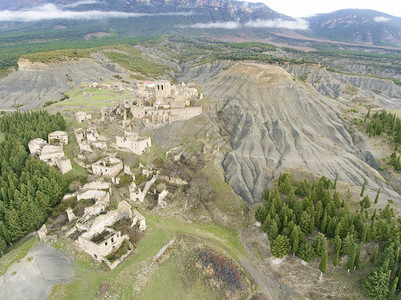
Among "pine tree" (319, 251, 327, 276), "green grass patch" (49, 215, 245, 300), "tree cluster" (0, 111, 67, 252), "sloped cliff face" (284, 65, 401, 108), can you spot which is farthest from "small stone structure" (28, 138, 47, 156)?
"sloped cliff face" (284, 65, 401, 108)

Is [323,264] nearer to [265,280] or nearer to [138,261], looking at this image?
[265,280]

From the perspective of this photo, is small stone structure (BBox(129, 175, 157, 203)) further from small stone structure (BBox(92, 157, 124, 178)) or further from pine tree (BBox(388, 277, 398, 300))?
pine tree (BBox(388, 277, 398, 300))

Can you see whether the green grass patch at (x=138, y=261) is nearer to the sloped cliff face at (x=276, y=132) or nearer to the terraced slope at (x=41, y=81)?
the sloped cliff face at (x=276, y=132)

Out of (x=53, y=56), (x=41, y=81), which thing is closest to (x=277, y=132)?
(x=41, y=81)

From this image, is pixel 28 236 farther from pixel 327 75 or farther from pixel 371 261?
pixel 327 75

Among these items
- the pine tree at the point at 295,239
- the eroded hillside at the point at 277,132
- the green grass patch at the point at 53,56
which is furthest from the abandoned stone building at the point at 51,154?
the green grass patch at the point at 53,56

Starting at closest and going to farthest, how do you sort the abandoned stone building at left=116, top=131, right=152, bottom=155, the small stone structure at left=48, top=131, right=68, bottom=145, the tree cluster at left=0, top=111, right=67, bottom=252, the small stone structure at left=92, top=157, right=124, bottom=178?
the tree cluster at left=0, top=111, right=67, bottom=252 < the small stone structure at left=92, top=157, right=124, bottom=178 < the abandoned stone building at left=116, top=131, right=152, bottom=155 < the small stone structure at left=48, top=131, right=68, bottom=145
